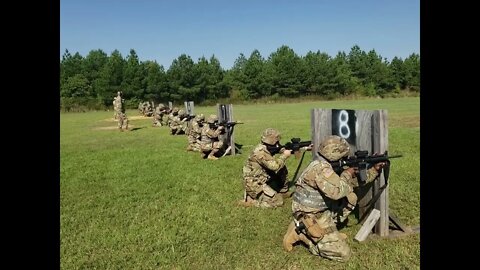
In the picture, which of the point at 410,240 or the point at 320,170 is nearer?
the point at 320,170

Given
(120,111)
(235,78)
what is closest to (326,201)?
(120,111)

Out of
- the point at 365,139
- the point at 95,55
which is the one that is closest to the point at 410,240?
the point at 365,139

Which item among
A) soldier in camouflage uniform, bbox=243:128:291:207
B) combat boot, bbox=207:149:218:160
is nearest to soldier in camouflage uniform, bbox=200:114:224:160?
combat boot, bbox=207:149:218:160

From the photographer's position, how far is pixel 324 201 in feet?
19.0

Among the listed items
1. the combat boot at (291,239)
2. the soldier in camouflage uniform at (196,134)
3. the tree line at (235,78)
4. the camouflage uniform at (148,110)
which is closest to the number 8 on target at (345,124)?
the combat boot at (291,239)

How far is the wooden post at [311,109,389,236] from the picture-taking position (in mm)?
6051

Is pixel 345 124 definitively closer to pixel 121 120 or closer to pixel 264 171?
pixel 264 171

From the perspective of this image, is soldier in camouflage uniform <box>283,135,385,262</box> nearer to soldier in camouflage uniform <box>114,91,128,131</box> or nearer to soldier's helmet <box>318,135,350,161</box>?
soldier's helmet <box>318,135,350,161</box>

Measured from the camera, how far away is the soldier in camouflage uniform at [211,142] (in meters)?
14.0

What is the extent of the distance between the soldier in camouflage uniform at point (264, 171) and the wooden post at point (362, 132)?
1.07 meters
